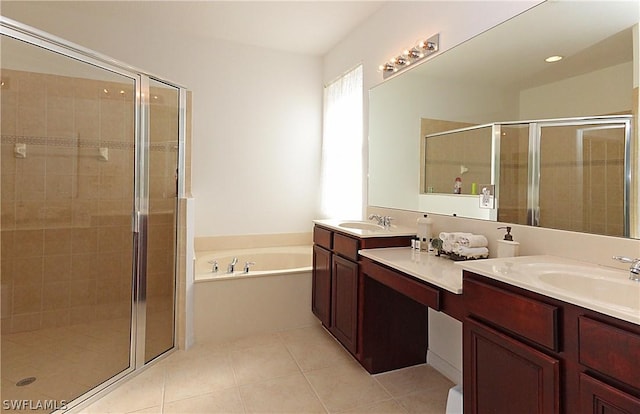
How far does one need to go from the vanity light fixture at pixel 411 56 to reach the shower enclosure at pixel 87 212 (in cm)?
159

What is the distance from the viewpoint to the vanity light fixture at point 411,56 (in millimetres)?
2062

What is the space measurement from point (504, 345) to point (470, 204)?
948mm

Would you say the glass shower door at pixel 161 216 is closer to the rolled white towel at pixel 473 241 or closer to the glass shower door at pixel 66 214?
the glass shower door at pixel 66 214

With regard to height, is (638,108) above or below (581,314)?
above

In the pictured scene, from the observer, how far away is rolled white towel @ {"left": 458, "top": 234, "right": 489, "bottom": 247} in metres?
1.67

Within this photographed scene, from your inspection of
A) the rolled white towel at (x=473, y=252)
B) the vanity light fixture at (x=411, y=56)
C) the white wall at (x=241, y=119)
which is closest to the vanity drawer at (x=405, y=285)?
the rolled white towel at (x=473, y=252)

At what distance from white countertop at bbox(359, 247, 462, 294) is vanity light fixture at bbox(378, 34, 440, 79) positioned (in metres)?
1.29

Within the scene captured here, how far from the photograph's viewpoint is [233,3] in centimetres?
261

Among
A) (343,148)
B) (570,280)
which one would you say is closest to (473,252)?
(570,280)

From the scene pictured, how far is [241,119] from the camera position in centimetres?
341

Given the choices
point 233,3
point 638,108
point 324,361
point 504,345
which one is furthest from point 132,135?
point 638,108

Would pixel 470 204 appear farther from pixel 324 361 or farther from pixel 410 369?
pixel 324 361

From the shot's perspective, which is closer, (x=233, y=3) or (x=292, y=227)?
(x=233, y=3)


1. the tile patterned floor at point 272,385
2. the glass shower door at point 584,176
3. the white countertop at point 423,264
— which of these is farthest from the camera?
the tile patterned floor at point 272,385
